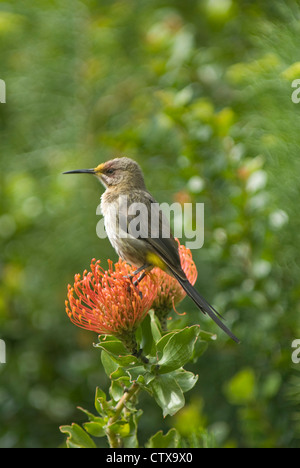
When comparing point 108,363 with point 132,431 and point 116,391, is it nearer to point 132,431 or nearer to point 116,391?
point 116,391

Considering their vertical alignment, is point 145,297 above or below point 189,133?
below

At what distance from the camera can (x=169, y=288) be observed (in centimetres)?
199

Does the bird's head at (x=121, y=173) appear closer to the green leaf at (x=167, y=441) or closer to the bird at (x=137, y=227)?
the bird at (x=137, y=227)

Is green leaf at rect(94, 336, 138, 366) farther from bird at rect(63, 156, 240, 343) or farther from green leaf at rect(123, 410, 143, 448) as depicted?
bird at rect(63, 156, 240, 343)

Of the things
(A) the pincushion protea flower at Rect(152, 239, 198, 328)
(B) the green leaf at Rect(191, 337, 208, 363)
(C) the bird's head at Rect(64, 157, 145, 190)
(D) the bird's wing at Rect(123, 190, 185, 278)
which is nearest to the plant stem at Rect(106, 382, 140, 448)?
(B) the green leaf at Rect(191, 337, 208, 363)

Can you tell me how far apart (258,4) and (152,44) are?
633 millimetres

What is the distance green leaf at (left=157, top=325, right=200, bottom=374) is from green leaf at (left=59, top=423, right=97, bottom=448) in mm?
366

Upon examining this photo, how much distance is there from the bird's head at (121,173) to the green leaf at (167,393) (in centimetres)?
119

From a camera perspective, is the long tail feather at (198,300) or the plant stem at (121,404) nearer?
the plant stem at (121,404)

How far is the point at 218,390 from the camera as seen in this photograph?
8.79ft

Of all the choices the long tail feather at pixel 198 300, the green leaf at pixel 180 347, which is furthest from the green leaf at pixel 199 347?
the green leaf at pixel 180 347

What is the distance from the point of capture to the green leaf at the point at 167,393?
4.97 ft
